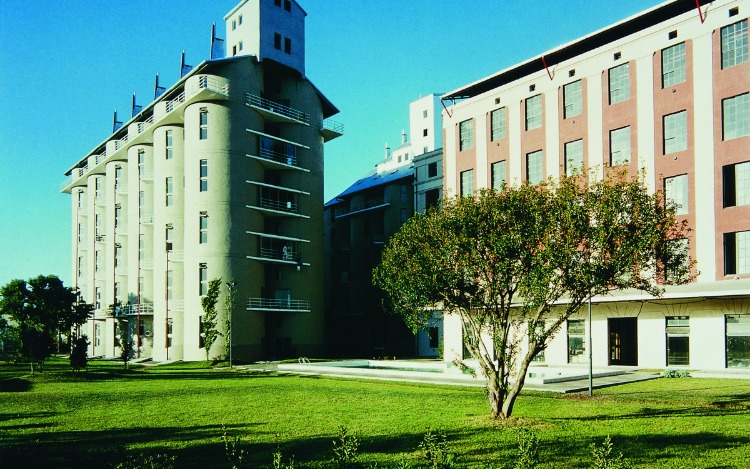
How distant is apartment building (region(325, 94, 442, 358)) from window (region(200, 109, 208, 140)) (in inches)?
838

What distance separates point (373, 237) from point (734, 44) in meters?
43.9

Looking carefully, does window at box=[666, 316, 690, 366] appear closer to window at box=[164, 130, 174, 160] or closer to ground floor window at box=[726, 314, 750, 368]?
ground floor window at box=[726, 314, 750, 368]

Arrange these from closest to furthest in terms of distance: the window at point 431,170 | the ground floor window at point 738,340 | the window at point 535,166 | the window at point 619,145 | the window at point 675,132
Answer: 1. the ground floor window at point 738,340
2. the window at point 675,132
3. the window at point 619,145
4. the window at point 535,166
5. the window at point 431,170

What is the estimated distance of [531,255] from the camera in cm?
1650

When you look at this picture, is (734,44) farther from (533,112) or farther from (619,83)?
(533,112)

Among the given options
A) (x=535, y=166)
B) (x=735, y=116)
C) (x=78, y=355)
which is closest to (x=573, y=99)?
(x=535, y=166)

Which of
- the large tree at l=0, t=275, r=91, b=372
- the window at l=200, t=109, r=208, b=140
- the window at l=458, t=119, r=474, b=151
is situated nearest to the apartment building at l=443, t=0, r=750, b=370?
the window at l=458, t=119, r=474, b=151

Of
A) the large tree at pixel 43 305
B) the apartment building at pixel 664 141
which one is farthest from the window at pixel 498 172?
the large tree at pixel 43 305

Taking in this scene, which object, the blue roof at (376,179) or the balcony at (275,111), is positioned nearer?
the balcony at (275,111)

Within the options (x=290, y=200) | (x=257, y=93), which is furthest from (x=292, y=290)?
(x=257, y=93)

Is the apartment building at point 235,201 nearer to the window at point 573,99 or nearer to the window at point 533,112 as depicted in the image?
the window at point 533,112

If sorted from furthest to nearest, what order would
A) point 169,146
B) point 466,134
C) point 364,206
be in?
point 364,206 < point 169,146 < point 466,134

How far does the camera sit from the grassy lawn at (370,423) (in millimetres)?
13211

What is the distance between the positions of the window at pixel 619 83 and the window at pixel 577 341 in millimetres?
15397
